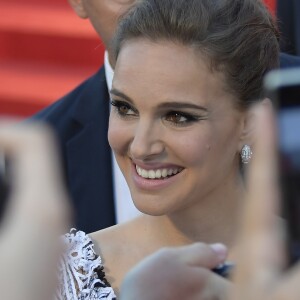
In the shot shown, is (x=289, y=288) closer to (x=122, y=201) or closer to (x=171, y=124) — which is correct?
(x=171, y=124)

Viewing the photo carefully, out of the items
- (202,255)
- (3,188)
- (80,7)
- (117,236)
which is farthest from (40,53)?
(3,188)

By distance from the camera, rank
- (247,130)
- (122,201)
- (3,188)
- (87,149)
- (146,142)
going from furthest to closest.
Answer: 1. (87,149)
2. (122,201)
3. (247,130)
4. (146,142)
5. (3,188)

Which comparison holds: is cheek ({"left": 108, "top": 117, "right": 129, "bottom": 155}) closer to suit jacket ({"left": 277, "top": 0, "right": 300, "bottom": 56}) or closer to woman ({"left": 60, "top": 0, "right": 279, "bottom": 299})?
woman ({"left": 60, "top": 0, "right": 279, "bottom": 299})

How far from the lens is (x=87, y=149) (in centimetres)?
313

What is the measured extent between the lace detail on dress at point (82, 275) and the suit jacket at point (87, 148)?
2.50 feet

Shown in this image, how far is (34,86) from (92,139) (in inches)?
61.1

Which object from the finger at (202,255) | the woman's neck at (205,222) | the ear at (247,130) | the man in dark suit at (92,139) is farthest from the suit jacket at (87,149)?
the finger at (202,255)

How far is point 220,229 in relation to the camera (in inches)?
85.8

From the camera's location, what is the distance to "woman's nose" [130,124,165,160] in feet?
6.75

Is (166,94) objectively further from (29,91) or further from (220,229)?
(29,91)

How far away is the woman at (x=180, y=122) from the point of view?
208 cm

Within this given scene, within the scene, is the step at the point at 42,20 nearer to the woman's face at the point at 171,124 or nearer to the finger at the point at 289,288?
the woman's face at the point at 171,124

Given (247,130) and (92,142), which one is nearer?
(247,130)

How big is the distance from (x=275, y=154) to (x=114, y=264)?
1.40 metres
